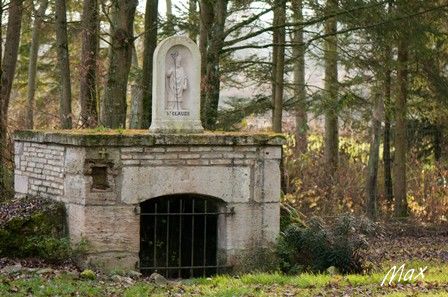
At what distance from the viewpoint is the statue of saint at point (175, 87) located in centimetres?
1504

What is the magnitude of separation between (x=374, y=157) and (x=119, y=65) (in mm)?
6361

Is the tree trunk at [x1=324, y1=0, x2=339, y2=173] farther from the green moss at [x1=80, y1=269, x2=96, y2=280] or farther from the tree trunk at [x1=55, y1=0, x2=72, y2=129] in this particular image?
the green moss at [x1=80, y1=269, x2=96, y2=280]

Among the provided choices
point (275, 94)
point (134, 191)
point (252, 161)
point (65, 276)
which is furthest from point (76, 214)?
point (275, 94)

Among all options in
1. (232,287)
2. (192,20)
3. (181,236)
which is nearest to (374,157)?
(192,20)

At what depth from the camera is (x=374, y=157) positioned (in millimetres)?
21953

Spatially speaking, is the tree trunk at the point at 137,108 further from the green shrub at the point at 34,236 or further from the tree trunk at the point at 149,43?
the green shrub at the point at 34,236

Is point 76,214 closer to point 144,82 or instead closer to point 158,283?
point 158,283

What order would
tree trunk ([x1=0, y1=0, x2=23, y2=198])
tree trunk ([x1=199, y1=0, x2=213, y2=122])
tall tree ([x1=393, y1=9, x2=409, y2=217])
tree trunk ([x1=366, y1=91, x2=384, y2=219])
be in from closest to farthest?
1. tree trunk ([x1=199, y1=0, x2=213, y2=122])
2. tree trunk ([x1=0, y1=0, x2=23, y2=198])
3. tree trunk ([x1=366, y1=91, x2=384, y2=219])
4. tall tree ([x1=393, y1=9, x2=409, y2=217])

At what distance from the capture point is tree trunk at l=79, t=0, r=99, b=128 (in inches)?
818

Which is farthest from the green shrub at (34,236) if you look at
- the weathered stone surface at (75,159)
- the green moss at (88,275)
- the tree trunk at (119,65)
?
the tree trunk at (119,65)

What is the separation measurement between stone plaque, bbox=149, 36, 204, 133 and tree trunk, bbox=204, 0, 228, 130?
4753 mm

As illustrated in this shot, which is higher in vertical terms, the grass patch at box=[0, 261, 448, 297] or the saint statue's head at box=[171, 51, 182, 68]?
the saint statue's head at box=[171, 51, 182, 68]

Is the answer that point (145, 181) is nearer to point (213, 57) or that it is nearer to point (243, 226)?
point (243, 226)

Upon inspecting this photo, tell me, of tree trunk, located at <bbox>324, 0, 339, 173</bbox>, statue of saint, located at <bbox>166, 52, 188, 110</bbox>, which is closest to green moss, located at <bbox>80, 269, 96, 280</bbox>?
statue of saint, located at <bbox>166, 52, 188, 110</bbox>
